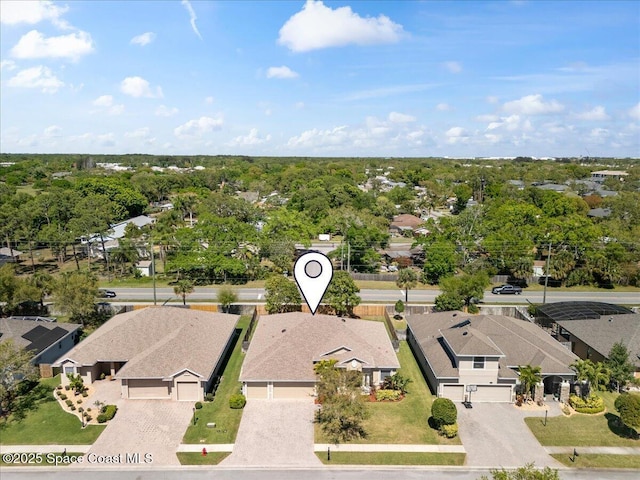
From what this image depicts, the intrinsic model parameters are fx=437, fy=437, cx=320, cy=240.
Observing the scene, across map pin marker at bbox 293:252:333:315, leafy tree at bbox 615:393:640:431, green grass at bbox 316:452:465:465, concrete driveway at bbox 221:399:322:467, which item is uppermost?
map pin marker at bbox 293:252:333:315

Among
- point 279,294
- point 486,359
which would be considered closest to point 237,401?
point 279,294

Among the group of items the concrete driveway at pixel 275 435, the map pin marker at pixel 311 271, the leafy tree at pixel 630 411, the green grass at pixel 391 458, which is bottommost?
the green grass at pixel 391 458

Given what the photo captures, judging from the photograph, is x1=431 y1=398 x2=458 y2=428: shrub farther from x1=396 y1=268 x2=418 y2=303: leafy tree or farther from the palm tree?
x1=396 y1=268 x2=418 y2=303: leafy tree

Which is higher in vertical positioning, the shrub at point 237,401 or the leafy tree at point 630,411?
the leafy tree at point 630,411

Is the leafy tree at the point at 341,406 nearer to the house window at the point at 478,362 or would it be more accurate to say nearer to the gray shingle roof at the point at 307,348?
the gray shingle roof at the point at 307,348

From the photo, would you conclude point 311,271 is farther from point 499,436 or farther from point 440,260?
point 440,260

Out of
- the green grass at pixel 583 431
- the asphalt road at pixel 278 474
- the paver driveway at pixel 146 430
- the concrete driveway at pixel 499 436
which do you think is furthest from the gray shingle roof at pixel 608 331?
the paver driveway at pixel 146 430

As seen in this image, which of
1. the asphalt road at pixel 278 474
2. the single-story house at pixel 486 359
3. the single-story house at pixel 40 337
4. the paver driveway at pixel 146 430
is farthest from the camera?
the single-story house at pixel 40 337

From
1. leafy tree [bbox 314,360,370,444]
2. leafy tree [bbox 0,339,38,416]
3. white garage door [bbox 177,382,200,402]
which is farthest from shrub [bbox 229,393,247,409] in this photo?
leafy tree [bbox 0,339,38,416]
